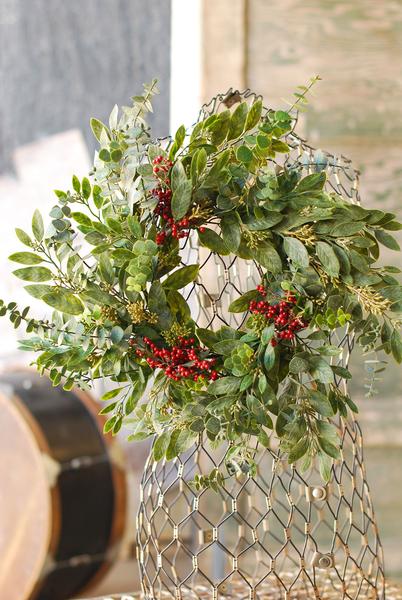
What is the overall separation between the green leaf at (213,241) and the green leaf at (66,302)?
0.38 feet

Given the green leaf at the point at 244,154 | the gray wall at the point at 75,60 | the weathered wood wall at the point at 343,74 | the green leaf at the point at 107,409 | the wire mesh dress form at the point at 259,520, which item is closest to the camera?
the green leaf at the point at 244,154

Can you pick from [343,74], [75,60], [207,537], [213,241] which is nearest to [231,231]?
[213,241]

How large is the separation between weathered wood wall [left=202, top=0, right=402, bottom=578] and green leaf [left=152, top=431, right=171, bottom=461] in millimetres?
839

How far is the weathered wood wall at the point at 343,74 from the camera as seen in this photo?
1.47 m

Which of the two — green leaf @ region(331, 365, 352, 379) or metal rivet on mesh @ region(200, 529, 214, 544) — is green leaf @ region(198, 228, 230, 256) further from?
metal rivet on mesh @ region(200, 529, 214, 544)

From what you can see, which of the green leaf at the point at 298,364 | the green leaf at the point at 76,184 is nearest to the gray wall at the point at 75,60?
the green leaf at the point at 76,184

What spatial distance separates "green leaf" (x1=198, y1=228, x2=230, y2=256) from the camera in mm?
689

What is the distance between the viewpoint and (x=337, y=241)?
0.67 meters

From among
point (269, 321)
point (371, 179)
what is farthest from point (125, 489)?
point (269, 321)

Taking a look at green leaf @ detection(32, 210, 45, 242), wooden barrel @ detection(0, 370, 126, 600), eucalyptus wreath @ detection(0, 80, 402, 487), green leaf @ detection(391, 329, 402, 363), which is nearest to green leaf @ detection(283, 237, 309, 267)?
eucalyptus wreath @ detection(0, 80, 402, 487)

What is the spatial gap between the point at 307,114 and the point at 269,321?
0.90 meters

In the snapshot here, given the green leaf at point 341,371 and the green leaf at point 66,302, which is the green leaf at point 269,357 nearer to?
the green leaf at point 341,371

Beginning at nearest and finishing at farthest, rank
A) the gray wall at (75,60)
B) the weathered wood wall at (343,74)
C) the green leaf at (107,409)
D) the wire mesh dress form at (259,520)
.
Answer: the green leaf at (107,409) → the wire mesh dress form at (259,520) → the weathered wood wall at (343,74) → the gray wall at (75,60)

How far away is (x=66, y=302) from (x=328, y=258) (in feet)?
0.71
